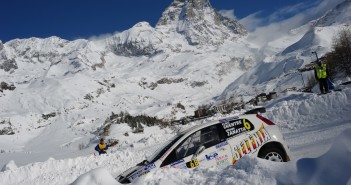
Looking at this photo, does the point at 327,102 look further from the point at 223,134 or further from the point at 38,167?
the point at 38,167

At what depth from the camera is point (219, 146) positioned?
8602 mm

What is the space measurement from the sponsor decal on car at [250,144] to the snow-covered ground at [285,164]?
62.4 inches

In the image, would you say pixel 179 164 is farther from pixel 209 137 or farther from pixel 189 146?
pixel 209 137

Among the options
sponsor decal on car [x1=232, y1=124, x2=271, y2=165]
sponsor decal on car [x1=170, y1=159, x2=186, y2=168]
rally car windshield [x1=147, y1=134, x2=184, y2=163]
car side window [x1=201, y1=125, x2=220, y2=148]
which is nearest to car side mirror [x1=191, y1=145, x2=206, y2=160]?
car side window [x1=201, y1=125, x2=220, y2=148]

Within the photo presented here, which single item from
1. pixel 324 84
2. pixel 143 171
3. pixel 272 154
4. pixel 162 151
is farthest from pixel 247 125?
pixel 324 84

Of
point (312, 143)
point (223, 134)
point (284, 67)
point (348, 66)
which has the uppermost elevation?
point (284, 67)

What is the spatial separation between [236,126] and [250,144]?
52 centimetres

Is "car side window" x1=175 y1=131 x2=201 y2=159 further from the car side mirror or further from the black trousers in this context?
the black trousers

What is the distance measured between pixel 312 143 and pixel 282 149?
12.1 feet

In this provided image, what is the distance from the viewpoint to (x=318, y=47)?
176 metres

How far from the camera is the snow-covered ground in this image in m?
4.77

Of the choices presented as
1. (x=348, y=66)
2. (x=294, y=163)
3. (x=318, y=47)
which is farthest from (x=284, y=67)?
(x=294, y=163)

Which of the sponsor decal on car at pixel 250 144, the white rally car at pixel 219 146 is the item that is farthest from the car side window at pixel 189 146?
the sponsor decal on car at pixel 250 144

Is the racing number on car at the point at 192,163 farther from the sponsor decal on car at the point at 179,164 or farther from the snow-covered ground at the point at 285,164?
the snow-covered ground at the point at 285,164
